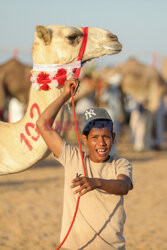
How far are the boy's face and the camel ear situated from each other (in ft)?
2.88

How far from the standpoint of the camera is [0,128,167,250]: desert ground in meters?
5.28

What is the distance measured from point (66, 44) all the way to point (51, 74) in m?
0.26

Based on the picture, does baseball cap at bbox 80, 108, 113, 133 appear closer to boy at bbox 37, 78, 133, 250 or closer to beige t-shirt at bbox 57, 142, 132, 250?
boy at bbox 37, 78, 133, 250

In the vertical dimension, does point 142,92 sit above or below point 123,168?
below

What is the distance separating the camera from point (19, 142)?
3.09 meters

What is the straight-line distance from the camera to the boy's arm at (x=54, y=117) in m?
2.55

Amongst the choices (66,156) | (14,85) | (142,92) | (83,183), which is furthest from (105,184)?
(142,92)

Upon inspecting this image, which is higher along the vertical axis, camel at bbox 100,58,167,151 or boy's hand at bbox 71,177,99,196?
boy's hand at bbox 71,177,99,196

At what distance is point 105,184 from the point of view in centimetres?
220

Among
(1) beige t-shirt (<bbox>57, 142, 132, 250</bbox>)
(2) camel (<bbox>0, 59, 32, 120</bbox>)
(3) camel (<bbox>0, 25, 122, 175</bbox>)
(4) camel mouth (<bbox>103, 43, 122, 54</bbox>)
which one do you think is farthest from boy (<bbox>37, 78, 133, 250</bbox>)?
(2) camel (<bbox>0, 59, 32, 120</bbox>)

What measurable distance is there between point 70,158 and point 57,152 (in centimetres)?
8

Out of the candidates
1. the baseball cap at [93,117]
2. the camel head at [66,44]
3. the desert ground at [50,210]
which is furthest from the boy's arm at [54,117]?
the desert ground at [50,210]

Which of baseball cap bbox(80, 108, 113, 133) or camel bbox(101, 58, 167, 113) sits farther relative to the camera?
camel bbox(101, 58, 167, 113)

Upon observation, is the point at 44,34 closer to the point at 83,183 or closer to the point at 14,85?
the point at 83,183
